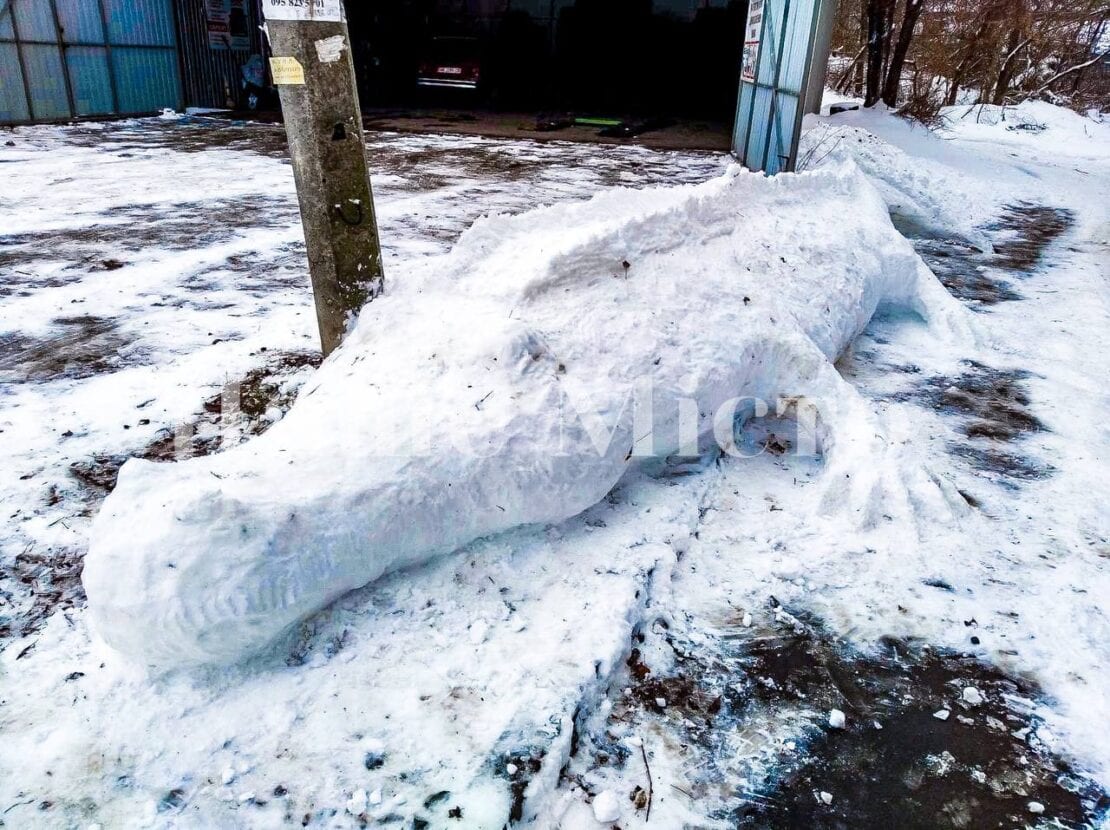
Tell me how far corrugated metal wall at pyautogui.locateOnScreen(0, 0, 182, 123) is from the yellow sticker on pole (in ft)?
42.1

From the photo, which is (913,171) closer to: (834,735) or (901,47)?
(901,47)

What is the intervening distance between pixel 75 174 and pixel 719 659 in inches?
387

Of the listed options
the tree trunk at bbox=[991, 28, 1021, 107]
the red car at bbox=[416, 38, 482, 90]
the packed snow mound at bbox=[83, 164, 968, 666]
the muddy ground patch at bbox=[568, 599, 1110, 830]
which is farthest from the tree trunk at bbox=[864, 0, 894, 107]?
the muddy ground patch at bbox=[568, 599, 1110, 830]

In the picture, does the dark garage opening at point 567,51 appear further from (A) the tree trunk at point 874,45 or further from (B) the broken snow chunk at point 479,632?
(B) the broken snow chunk at point 479,632

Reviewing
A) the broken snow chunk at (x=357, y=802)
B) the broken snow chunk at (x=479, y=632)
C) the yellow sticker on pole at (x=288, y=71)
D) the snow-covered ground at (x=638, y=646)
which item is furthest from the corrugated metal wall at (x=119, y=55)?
the broken snow chunk at (x=357, y=802)

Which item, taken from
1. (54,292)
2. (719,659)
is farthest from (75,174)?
(719,659)

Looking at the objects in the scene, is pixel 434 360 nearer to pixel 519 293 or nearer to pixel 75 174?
pixel 519 293

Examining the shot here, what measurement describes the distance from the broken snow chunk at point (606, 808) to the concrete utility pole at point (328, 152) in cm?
218

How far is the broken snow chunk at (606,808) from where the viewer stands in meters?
1.75

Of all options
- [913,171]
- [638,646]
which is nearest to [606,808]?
[638,646]

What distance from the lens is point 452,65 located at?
1808 centimetres

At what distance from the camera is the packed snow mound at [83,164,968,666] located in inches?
70.1

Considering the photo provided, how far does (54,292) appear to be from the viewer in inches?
199

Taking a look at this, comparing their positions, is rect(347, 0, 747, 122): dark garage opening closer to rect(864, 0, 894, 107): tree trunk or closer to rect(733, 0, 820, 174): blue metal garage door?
rect(864, 0, 894, 107): tree trunk
